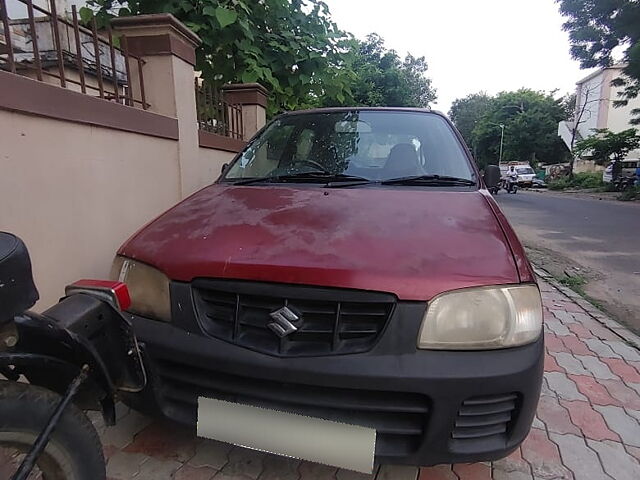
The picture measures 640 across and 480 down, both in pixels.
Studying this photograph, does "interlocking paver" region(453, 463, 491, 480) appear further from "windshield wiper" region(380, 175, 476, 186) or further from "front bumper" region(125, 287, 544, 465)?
"windshield wiper" region(380, 175, 476, 186)

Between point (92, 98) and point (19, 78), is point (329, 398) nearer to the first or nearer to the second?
point (19, 78)

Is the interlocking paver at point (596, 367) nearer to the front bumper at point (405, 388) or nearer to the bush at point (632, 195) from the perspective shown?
the front bumper at point (405, 388)

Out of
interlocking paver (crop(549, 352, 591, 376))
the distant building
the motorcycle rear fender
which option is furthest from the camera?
the distant building

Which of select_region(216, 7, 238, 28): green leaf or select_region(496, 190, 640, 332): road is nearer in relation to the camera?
select_region(216, 7, 238, 28): green leaf

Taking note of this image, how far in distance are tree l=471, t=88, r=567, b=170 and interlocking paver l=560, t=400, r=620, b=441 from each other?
43.9 metres

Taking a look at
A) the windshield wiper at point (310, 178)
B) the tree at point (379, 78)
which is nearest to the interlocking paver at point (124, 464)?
the windshield wiper at point (310, 178)

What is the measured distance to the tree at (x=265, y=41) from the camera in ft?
14.9

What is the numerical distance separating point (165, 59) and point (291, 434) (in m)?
3.30

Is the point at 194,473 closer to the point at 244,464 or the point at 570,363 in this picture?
the point at 244,464

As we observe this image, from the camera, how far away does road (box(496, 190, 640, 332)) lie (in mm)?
4633

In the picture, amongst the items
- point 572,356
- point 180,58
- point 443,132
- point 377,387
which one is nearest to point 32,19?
point 180,58

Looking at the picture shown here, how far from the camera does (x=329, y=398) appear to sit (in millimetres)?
1484

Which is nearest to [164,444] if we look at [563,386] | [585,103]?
[563,386]

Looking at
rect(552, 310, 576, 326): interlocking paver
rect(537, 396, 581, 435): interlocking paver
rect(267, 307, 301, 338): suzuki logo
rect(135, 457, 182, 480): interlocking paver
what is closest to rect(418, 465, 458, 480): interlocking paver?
rect(537, 396, 581, 435): interlocking paver
